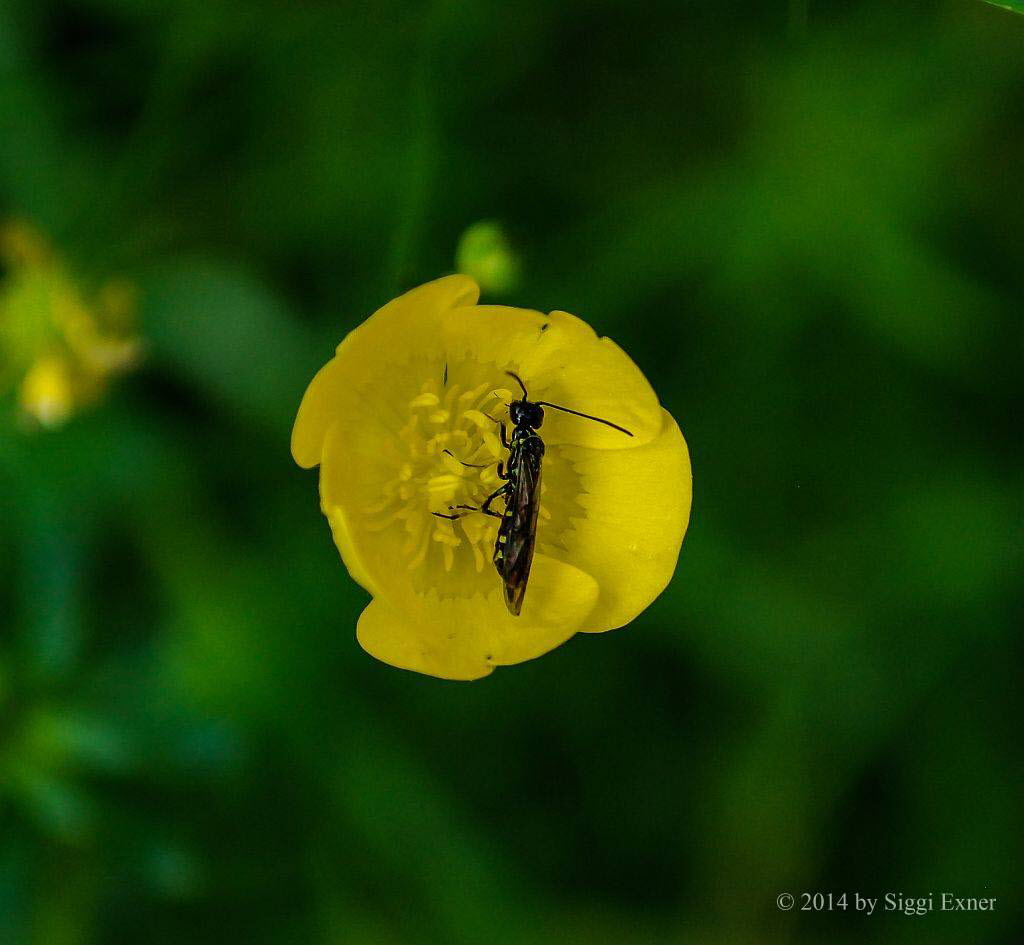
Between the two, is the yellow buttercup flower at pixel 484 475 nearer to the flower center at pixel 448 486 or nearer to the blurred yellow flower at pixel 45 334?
the flower center at pixel 448 486

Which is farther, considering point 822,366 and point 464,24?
point 822,366

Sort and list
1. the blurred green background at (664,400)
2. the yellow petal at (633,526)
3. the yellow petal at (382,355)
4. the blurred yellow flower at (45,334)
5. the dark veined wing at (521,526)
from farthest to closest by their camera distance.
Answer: the blurred green background at (664,400) → the blurred yellow flower at (45,334) → the yellow petal at (633,526) → the dark veined wing at (521,526) → the yellow petal at (382,355)

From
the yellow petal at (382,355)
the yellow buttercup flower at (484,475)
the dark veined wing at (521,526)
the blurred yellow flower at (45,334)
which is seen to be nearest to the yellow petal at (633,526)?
the yellow buttercup flower at (484,475)

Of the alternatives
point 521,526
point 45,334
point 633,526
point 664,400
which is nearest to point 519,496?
point 521,526

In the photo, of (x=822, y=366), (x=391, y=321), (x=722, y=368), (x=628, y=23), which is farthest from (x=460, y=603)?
(x=628, y=23)

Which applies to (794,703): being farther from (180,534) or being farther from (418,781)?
(180,534)

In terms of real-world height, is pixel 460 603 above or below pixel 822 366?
below
